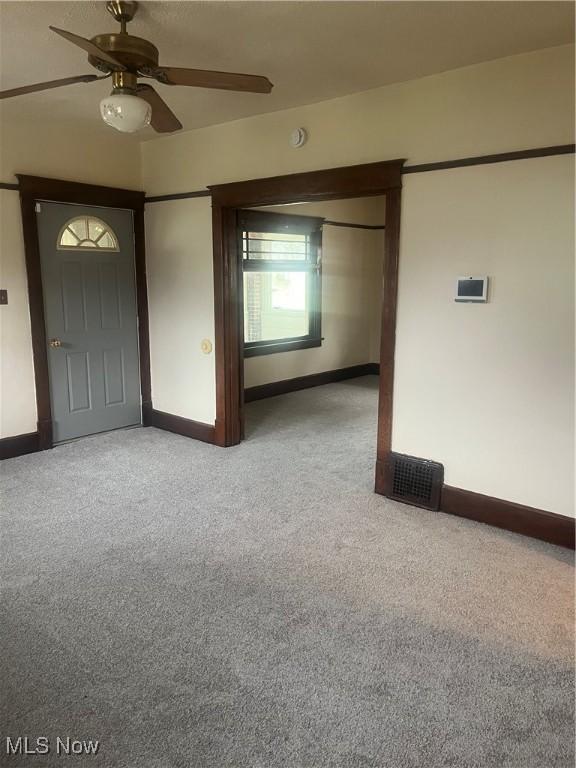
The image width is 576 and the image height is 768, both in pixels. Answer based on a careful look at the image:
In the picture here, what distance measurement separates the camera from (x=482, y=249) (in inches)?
123

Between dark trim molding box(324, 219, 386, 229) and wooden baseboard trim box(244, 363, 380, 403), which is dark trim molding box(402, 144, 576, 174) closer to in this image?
wooden baseboard trim box(244, 363, 380, 403)

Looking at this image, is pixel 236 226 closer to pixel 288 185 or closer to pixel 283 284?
pixel 288 185

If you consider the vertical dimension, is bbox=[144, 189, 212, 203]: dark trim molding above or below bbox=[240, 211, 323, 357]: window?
above

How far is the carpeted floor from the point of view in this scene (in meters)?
1.83

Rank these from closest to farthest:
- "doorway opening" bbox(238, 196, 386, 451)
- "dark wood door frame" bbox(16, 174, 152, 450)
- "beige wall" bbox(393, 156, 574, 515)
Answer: "beige wall" bbox(393, 156, 574, 515) < "dark wood door frame" bbox(16, 174, 152, 450) < "doorway opening" bbox(238, 196, 386, 451)

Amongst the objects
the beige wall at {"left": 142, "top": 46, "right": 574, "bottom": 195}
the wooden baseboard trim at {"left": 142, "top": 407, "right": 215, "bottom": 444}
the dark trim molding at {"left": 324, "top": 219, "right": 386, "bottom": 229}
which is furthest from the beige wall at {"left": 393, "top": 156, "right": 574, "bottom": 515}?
the dark trim molding at {"left": 324, "top": 219, "right": 386, "bottom": 229}

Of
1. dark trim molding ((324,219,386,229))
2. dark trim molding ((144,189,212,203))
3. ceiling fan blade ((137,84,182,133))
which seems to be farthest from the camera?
dark trim molding ((324,219,386,229))

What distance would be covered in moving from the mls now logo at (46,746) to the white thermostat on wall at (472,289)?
276cm

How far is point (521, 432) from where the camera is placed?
3.13m

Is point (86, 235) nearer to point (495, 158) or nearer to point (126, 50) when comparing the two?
point (126, 50)

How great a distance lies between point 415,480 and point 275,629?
5.16 feet

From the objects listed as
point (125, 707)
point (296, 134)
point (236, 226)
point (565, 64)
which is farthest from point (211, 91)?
point (125, 707)

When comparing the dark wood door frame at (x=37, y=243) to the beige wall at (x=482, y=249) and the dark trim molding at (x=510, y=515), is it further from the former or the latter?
the dark trim molding at (x=510, y=515)

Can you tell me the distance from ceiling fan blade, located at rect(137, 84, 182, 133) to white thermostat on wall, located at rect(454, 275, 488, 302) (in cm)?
182
